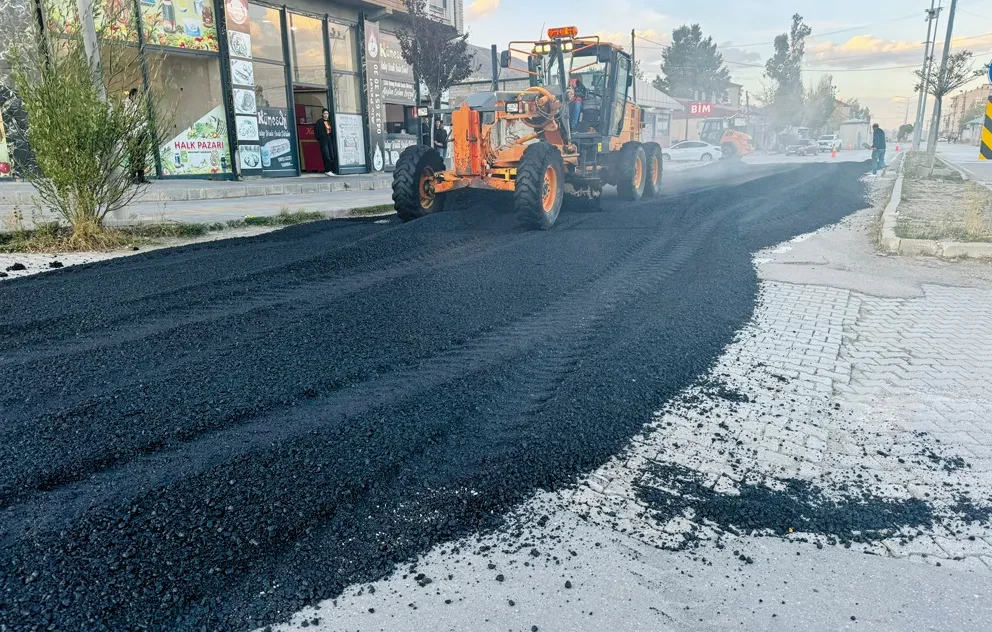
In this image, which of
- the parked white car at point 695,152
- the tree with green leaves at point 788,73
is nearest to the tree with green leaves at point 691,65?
the tree with green leaves at point 788,73

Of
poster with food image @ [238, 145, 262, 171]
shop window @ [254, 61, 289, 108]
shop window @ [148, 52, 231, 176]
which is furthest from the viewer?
shop window @ [254, 61, 289, 108]

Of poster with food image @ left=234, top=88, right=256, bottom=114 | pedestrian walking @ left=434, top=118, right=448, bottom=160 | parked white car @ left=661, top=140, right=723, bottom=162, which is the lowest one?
parked white car @ left=661, top=140, right=723, bottom=162

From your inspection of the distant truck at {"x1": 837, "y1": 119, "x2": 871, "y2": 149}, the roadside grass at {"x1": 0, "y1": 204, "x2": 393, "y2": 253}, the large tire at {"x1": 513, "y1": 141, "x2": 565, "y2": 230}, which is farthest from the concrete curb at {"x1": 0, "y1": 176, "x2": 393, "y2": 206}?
the distant truck at {"x1": 837, "y1": 119, "x2": 871, "y2": 149}

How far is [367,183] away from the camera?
60.1 feet

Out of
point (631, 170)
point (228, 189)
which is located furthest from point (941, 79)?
point (228, 189)

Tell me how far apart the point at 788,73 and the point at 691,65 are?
35.5 feet

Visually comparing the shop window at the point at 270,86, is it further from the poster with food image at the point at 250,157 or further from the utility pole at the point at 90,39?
the utility pole at the point at 90,39

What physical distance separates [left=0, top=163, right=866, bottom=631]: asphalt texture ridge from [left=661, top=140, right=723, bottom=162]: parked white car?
31.1m

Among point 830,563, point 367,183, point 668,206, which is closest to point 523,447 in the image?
point 830,563

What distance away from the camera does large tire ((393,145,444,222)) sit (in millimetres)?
10047

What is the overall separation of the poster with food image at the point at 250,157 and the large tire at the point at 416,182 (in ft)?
29.4

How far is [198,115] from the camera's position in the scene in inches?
663

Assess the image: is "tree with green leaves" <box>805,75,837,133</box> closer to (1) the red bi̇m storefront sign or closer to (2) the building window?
(1) the red bi̇m storefront sign

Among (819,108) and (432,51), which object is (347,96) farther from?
(819,108)
